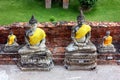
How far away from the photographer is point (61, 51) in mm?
10602

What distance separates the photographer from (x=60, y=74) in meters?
10.1

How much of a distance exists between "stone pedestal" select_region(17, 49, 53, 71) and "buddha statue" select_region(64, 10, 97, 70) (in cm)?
50

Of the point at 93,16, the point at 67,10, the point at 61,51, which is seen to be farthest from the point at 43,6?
the point at 61,51

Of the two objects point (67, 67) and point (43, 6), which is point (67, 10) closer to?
point (43, 6)

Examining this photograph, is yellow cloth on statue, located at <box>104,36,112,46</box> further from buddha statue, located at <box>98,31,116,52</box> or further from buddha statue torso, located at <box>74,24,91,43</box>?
buddha statue torso, located at <box>74,24,91,43</box>

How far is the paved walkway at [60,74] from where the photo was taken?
32.5 ft

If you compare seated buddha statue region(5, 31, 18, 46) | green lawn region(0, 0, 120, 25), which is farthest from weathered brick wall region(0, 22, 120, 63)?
green lawn region(0, 0, 120, 25)

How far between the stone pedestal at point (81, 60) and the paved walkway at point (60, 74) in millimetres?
130

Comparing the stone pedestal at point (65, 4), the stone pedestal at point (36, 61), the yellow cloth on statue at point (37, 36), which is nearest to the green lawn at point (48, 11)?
the stone pedestal at point (65, 4)

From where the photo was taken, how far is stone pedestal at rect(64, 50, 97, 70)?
399 inches

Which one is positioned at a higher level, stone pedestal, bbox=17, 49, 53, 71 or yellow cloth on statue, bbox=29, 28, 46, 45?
yellow cloth on statue, bbox=29, 28, 46, 45

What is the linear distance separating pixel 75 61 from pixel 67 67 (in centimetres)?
26

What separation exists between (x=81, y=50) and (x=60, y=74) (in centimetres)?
79

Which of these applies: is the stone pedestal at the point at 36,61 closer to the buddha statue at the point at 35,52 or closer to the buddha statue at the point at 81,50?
the buddha statue at the point at 35,52
